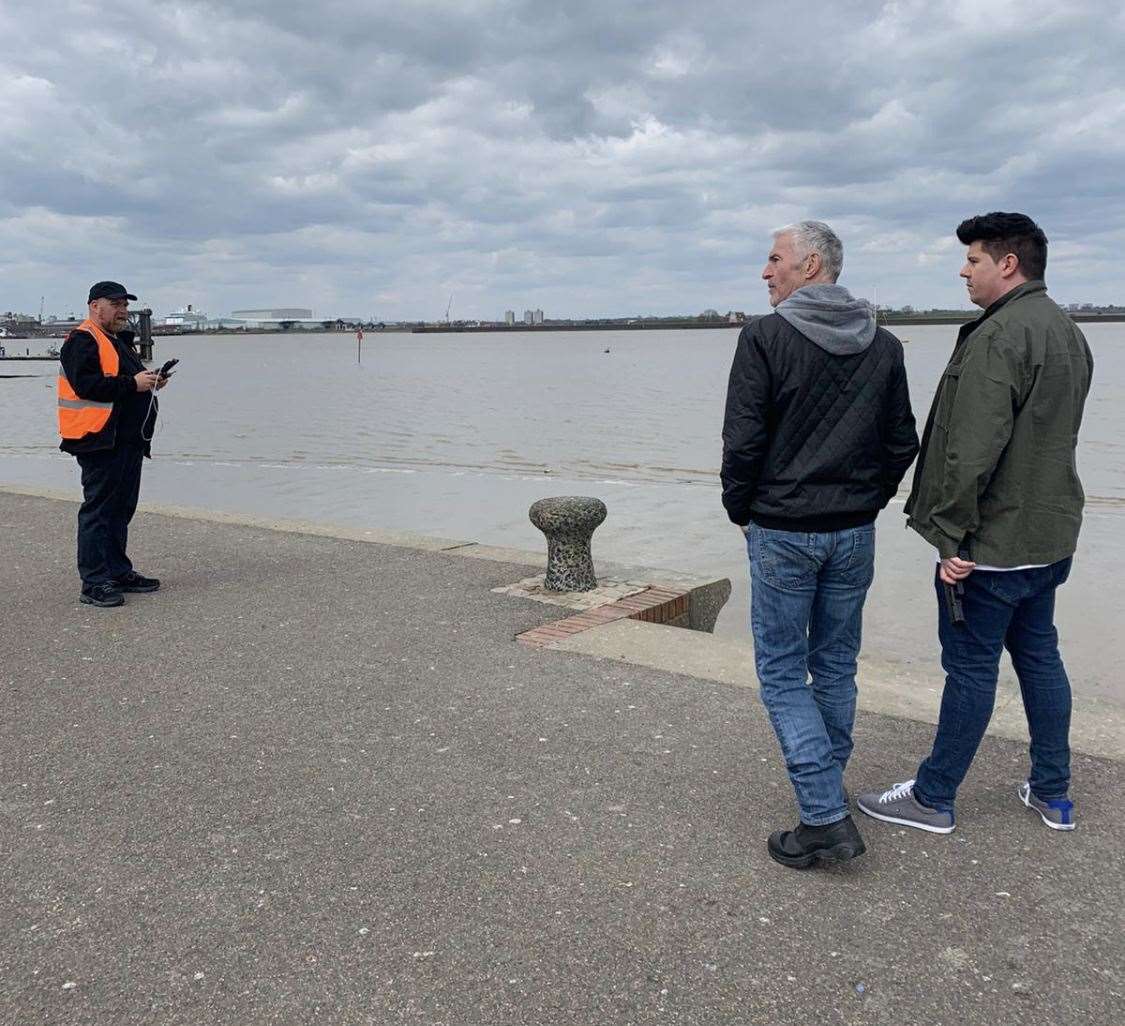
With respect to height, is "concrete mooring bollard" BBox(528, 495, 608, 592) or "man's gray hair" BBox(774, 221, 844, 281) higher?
"man's gray hair" BBox(774, 221, 844, 281)

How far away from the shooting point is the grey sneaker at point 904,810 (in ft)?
12.3

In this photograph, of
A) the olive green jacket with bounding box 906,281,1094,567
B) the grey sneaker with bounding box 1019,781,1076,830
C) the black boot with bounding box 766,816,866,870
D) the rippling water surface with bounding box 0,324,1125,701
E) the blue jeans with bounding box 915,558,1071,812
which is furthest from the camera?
the rippling water surface with bounding box 0,324,1125,701

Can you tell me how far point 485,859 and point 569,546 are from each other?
3588mm

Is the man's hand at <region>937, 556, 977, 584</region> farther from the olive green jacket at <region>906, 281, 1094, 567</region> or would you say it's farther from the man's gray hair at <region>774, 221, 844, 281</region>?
the man's gray hair at <region>774, 221, 844, 281</region>

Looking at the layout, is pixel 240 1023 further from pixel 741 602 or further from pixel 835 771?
pixel 741 602

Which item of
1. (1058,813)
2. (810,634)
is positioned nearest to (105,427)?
(810,634)

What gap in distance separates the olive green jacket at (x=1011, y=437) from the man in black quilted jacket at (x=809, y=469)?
0.52 feet

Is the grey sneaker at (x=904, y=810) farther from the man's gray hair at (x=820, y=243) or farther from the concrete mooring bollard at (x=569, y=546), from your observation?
the concrete mooring bollard at (x=569, y=546)

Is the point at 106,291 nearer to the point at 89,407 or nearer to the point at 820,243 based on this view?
the point at 89,407

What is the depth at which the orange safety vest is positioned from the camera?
6.98 m

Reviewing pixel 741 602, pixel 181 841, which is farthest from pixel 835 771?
pixel 741 602

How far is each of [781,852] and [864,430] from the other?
1.34m

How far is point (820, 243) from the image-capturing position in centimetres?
345

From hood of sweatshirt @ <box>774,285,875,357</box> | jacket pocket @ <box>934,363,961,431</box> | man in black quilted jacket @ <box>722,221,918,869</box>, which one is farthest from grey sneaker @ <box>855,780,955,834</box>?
hood of sweatshirt @ <box>774,285,875,357</box>
